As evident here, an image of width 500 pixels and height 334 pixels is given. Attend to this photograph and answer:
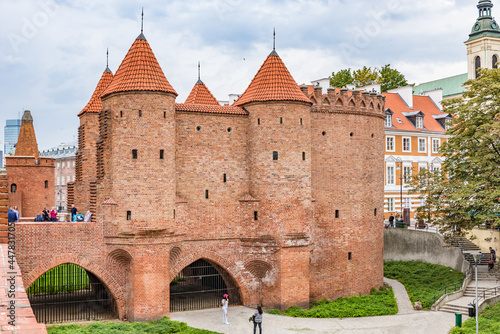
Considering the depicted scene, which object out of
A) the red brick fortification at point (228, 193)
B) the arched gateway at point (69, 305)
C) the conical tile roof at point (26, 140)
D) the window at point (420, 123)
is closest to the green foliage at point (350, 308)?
the red brick fortification at point (228, 193)

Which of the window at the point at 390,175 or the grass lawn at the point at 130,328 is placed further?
the window at the point at 390,175

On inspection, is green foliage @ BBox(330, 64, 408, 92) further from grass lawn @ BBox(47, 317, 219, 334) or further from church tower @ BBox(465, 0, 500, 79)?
grass lawn @ BBox(47, 317, 219, 334)

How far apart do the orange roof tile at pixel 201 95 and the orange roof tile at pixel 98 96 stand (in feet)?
15.8

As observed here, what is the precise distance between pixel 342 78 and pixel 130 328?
37452mm

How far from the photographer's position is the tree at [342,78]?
5219cm

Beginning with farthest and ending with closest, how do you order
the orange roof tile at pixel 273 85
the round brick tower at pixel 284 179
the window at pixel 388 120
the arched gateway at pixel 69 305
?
1. the window at pixel 388 120
2. the orange roof tile at pixel 273 85
3. the round brick tower at pixel 284 179
4. the arched gateway at pixel 69 305

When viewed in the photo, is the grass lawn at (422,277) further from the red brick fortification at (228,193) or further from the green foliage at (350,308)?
the red brick fortification at (228,193)

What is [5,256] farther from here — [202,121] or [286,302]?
[286,302]

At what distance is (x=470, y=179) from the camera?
28672 mm

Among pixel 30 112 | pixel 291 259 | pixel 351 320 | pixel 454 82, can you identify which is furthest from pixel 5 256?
pixel 454 82

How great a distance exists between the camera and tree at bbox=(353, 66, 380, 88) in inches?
2056

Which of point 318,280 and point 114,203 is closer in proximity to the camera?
point 114,203

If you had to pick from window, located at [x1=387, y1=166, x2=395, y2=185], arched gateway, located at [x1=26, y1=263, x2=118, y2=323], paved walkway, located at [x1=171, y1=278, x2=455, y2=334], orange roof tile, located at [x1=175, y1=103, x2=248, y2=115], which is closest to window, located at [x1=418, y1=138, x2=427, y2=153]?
window, located at [x1=387, y1=166, x2=395, y2=185]

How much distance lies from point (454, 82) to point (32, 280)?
195 ft
